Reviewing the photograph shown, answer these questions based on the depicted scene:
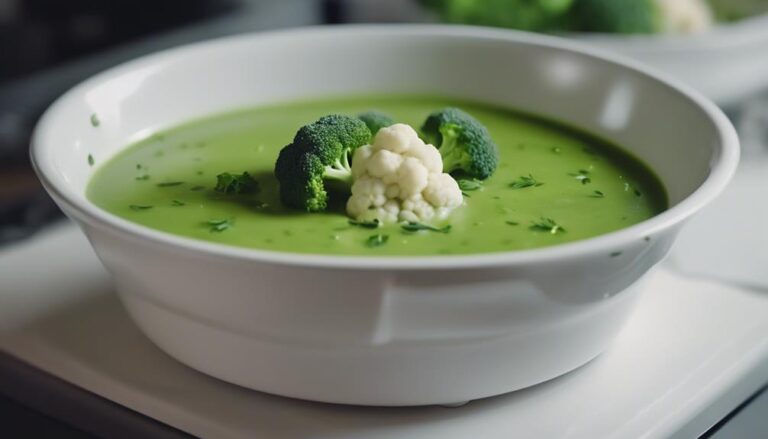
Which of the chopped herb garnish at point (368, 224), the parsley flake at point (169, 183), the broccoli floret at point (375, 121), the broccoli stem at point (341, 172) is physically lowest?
the parsley flake at point (169, 183)

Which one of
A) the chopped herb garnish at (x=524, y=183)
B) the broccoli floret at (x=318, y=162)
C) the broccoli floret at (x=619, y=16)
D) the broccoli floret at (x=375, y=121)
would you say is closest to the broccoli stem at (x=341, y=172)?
the broccoli floret at (x=318, y=162)

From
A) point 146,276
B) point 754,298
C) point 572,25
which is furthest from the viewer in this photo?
point 572,25

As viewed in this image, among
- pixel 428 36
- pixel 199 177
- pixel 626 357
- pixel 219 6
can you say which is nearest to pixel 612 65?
pixel 428 36

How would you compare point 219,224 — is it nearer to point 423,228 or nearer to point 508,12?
point 423,228

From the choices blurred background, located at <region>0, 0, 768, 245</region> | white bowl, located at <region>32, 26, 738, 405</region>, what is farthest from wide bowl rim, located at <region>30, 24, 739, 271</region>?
blurred background, located at <region>0, 0, 768, 245</region>

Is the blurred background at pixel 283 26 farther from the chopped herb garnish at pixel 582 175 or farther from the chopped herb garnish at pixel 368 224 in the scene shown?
the chopped herb garnish at pixel 368 224

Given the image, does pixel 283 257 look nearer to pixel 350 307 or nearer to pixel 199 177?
pixel 350 307

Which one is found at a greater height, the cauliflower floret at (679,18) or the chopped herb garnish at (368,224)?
the cauliflower floret at (679,18)

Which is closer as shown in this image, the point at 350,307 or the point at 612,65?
the point at 350,307
